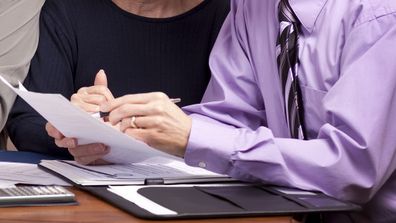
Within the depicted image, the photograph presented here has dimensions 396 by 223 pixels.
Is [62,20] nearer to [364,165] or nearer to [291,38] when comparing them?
[291,38]

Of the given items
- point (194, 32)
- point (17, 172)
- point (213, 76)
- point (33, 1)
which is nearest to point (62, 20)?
point (33, 1)

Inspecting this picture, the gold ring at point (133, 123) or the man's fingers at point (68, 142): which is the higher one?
the gold ring at point (133, 123)

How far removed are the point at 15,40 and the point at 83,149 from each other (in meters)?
0.59

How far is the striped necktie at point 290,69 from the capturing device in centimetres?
137

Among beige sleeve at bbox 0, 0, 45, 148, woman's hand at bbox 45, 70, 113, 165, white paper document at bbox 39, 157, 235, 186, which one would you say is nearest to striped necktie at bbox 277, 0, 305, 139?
white paper document at bbox 39, 157, 235, 186


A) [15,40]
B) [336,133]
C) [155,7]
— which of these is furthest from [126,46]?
[336,133]

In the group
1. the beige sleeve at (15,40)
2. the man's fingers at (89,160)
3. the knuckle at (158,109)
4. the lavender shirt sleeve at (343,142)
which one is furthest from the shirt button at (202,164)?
the beige sleeve at (15,40)

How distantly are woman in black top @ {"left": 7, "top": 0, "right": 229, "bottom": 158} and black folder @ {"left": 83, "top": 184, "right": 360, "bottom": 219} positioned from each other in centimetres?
80

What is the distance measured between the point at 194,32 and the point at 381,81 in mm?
854

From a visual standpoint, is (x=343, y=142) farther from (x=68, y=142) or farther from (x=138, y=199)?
(x=68, y=142)

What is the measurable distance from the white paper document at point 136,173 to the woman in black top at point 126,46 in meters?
0.53

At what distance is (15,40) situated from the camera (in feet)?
5.90

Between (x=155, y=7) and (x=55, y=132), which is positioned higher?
(x=155, y=7)

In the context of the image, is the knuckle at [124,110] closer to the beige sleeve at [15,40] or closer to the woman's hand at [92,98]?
the woman's hand at [92,98]
